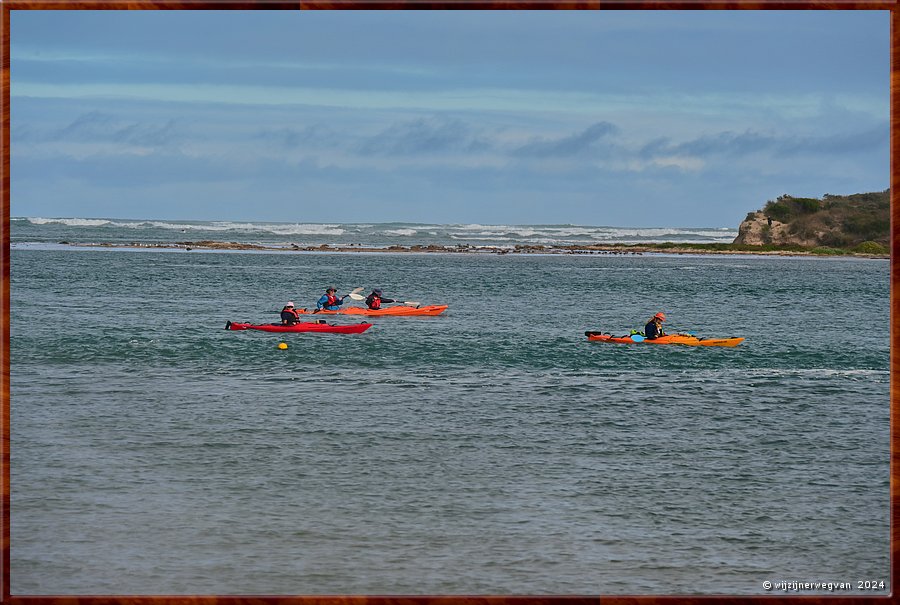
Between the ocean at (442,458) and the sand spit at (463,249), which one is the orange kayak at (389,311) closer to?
the ocean at (442,458)

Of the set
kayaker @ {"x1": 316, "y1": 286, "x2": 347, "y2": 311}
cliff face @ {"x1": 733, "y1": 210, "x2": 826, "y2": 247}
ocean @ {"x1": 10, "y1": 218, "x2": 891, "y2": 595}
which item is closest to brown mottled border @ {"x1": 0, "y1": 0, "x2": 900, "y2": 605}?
ocean @ {"x1": 10, "y1": 218, "x2": 891, "y2": 595}

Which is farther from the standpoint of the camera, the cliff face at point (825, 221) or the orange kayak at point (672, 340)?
the cliff face at point (825, 221)

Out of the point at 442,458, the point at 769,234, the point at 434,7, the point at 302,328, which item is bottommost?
the point at 442,458

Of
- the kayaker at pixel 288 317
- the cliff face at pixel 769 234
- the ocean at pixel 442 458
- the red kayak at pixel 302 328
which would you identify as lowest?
the ocean at pixel 442 458

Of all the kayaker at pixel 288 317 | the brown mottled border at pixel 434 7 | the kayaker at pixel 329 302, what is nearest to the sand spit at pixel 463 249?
the kayaker at pixel 329 302

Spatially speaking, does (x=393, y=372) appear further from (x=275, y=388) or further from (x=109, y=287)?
(x=109, y=287)

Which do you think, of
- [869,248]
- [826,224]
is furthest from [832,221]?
[869,248]

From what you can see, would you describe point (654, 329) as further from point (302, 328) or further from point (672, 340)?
point (302, 328)

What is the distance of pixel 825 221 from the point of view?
125125 mm

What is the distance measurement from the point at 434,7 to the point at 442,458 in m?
12.3

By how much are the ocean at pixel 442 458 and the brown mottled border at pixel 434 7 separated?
2.90 metres

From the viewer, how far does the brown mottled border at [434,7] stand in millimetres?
7562

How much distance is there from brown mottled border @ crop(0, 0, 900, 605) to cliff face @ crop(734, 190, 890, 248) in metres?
120

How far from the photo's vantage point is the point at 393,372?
100ft
